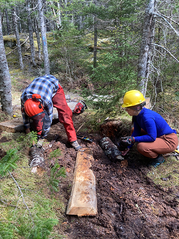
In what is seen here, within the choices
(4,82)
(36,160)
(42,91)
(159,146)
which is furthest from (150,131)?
(4,82)

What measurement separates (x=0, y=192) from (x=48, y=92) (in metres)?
1.99

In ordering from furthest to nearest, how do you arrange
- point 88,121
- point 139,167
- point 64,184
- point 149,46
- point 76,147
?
point 88,121 → point 149,46 → point 76,147 → point 139,167 → point 64,184

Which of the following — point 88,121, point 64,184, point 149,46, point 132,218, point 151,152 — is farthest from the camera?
point 88,121

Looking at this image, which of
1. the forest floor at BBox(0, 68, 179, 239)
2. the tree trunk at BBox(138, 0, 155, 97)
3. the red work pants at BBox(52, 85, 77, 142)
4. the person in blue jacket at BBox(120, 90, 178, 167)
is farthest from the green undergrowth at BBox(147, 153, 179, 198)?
the tree trunk at BBox(138, 0, 155, 97)

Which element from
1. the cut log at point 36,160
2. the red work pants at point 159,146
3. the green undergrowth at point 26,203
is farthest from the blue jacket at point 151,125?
the cut log at point 36,160

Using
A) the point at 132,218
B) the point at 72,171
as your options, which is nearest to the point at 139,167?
the point at 132,218

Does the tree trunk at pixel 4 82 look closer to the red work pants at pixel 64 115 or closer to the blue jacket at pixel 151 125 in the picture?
the red work pants at pixel 64 115

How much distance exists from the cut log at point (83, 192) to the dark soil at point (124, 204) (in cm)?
10

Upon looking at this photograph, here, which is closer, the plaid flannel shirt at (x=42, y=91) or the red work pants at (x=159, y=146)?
the red work pants at (x=159, y=146)

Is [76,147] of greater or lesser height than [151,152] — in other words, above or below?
below

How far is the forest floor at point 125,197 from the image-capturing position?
1.83 m

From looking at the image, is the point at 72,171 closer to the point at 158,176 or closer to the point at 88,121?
the point at 158,176

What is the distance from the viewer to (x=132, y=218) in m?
2.00

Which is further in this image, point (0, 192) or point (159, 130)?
point (159, 130)
